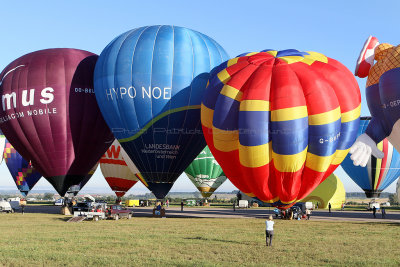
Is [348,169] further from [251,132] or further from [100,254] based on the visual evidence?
[100,254]

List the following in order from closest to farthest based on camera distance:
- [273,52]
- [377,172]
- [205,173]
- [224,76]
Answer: [224,76] → [273,52] → [377,172] → [205,173]

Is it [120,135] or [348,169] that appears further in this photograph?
[348,169]

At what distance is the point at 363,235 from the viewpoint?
70.1 feet

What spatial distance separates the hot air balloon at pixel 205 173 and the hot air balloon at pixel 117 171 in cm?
584

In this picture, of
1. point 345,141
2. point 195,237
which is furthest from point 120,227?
point 345,141

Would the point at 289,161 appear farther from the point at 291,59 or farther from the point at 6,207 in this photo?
the point at 6,207

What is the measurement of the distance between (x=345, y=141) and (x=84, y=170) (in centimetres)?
1810

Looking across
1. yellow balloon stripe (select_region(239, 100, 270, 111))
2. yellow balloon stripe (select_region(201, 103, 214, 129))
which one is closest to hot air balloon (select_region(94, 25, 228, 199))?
yellow balloon stripe (select_region(201, 103, 214, 129))

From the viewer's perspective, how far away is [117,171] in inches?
1829

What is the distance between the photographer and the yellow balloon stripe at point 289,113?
77.5 feet

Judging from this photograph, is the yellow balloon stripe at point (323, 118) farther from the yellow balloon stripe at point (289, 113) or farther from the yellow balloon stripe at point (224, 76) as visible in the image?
the yellow balloon stripe at point (224, 76)

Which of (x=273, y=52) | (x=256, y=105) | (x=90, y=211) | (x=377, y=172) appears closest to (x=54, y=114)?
(x=90, y=211)

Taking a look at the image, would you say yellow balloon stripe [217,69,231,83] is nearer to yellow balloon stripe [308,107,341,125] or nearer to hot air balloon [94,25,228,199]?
hot air balloon [94,25,228,199]

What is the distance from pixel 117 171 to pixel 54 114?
15795mm
